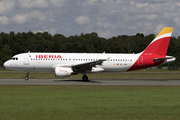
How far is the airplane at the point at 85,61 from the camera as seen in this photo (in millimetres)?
33188

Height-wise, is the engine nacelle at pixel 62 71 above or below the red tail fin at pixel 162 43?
below

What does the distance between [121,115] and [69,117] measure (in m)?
2.47

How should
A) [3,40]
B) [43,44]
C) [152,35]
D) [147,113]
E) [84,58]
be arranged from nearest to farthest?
[147,113]
[84,58]
[43,44]
[3,40]
[152,35]

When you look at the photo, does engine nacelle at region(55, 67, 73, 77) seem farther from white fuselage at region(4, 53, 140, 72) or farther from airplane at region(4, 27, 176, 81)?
white fuselage at region(4, 53, 140, 72)

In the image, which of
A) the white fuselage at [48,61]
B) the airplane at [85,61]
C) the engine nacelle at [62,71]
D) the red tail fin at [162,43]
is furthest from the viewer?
the red tail fin at [162,43]

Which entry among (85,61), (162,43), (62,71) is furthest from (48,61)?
(162,43)

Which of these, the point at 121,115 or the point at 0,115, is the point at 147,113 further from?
the point at 0,115

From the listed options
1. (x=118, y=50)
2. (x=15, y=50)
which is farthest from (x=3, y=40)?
→ (x=118, y=50)

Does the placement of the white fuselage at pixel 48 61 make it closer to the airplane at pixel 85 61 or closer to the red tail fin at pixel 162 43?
the airplane at pixel 85 61

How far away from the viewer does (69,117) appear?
445 inches

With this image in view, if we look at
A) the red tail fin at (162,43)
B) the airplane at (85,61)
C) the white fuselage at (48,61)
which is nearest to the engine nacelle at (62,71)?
the airplane at (85,61)

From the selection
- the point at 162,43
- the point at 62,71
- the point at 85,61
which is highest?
the point at 162,43

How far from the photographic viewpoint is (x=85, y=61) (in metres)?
34.8

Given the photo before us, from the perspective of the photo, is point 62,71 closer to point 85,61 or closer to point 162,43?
point 85,61
